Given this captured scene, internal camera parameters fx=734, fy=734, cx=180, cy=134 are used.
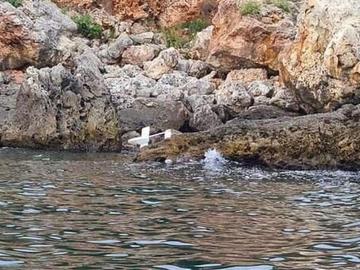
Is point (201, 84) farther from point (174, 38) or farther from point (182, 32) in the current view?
point (182, 32)

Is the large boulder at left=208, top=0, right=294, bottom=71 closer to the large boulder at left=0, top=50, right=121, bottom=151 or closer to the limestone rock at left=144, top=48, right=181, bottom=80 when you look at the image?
the limestone rock at left=144, top=48, right=181, bottom=80

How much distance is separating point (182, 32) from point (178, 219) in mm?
30698

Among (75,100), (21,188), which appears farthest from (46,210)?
(75,100)

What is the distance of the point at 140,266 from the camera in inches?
278

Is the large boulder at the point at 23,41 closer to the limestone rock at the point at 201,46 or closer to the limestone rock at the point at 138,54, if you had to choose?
the limestone rock at the point at 138,54

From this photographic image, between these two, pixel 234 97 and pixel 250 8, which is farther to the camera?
pixel 250 8

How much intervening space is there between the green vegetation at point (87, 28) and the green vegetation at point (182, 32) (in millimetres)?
3710

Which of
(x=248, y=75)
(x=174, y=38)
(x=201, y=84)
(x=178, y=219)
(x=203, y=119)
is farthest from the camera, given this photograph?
(x=174, y=38)

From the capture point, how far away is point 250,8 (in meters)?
30.7

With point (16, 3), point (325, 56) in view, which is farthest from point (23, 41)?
point (325, 56)

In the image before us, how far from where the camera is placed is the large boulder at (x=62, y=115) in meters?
22.6

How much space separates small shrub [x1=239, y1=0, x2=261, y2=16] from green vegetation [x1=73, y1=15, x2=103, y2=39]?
32.1 ft

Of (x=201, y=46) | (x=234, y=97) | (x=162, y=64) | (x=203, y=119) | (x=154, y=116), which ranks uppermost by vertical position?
(x=201, y=46)

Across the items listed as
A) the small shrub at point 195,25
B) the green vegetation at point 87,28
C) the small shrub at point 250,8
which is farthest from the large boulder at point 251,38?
the green vegetation at point 87,28
